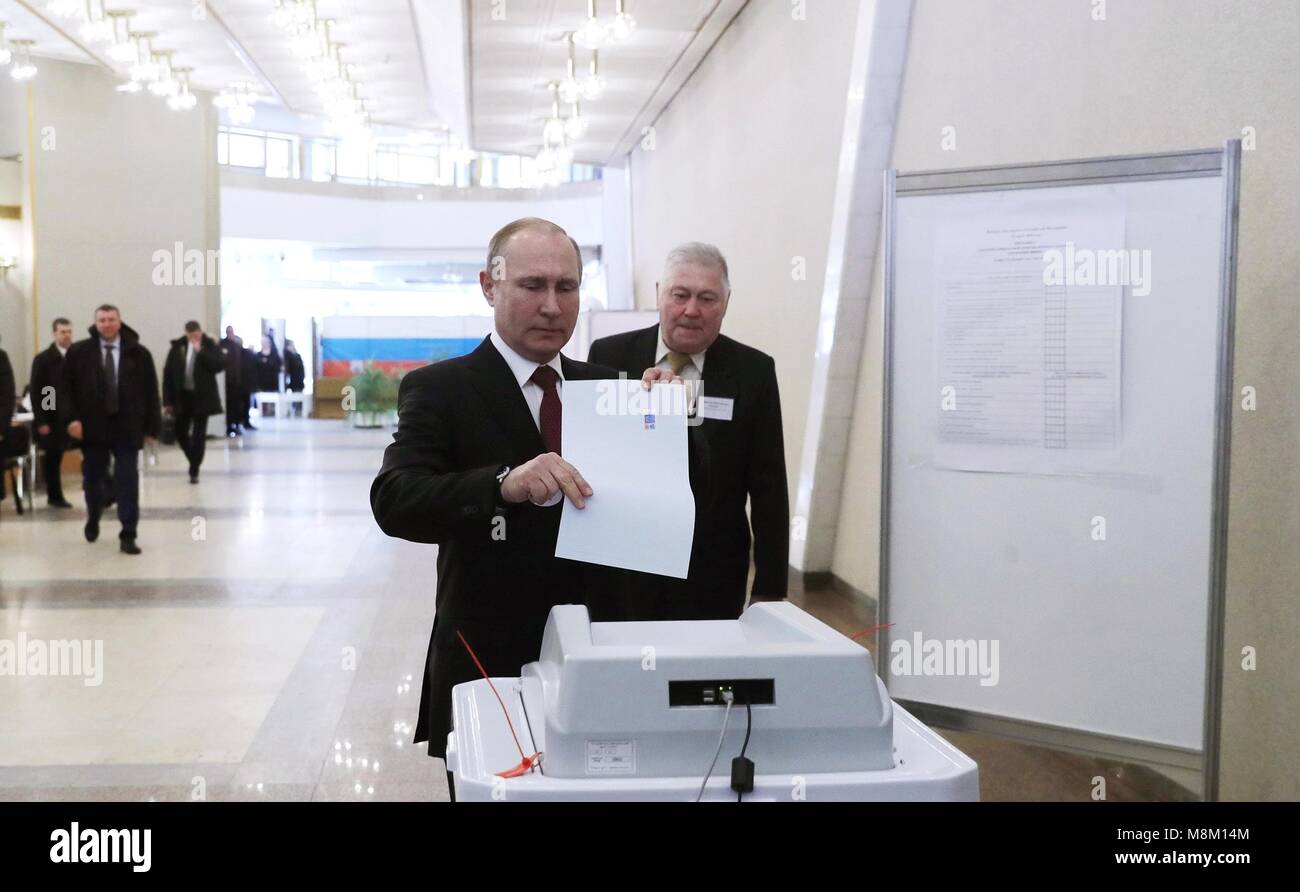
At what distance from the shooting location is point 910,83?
264 inches

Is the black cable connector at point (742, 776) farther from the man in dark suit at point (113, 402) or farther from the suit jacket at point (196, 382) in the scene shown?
the suit jacket at point (196, 382)

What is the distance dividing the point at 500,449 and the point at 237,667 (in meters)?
4.05

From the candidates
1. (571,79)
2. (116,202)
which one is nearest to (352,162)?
(116,202)

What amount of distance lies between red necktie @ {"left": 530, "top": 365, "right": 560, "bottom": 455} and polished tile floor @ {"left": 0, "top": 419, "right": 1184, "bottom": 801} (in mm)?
2200

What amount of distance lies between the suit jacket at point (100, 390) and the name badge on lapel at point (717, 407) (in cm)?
654

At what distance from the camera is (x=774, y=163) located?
958 centimetres

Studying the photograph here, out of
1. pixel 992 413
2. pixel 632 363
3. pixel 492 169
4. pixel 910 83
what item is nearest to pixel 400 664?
pixel 632 363

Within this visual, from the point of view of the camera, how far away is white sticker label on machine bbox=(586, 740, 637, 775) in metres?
1.37

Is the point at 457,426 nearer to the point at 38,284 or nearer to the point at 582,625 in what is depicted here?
the point at 582,625

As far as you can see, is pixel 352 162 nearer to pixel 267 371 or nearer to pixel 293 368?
pixel 293 368

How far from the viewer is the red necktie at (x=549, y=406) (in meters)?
2.08

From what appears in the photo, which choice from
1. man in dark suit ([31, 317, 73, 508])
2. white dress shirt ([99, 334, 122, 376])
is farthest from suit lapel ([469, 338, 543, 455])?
man in dark suit ([31, 317, 73, 508])
